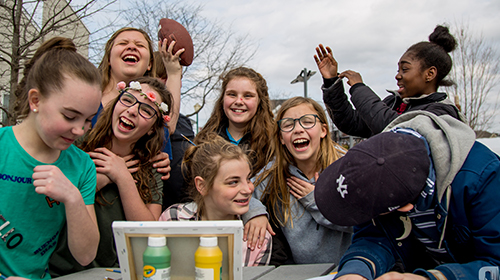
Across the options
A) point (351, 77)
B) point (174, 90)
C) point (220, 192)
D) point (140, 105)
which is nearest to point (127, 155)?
point (140, 105)

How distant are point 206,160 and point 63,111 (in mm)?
1246

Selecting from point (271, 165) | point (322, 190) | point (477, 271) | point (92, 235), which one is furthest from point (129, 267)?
point (271, 165)

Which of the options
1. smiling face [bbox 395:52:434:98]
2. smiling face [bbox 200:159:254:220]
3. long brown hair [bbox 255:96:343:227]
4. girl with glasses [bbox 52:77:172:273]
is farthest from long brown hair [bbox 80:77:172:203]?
smiling face [bbox 395:52:434:98]

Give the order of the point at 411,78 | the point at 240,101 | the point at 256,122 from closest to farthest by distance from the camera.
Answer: the point at 411,78
the point at 240,101
the point at 256,122

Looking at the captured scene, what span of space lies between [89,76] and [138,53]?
5.04ft

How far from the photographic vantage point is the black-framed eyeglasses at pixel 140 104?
8.13ft

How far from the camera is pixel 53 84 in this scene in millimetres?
1604

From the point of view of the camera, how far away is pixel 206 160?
8.70 ft

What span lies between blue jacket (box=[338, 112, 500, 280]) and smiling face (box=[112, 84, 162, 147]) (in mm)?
1703

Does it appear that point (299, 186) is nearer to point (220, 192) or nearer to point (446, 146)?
point (220, 192)

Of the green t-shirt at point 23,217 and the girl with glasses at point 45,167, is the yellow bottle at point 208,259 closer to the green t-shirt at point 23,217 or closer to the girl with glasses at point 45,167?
the girl with glasses at point 45,167

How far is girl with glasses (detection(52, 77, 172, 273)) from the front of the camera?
7.39 feet

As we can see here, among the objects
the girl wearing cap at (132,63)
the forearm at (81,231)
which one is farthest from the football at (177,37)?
the forearm at (81,231)

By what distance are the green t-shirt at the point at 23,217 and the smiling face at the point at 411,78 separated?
3.05 m
